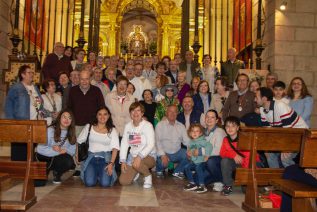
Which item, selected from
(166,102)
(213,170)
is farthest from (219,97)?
(213,170)

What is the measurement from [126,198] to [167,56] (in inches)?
202

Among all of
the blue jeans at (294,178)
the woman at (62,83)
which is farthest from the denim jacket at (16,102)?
the blue jeans at (294,178)

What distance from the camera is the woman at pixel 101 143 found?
556 centimetres

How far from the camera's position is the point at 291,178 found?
131 inches

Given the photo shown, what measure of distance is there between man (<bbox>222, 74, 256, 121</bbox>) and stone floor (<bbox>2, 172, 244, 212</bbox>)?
142cm

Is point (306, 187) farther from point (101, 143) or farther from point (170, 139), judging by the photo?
point (170, 139)

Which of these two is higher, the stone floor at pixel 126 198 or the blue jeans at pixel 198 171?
the blue jeans at pixel 198 171

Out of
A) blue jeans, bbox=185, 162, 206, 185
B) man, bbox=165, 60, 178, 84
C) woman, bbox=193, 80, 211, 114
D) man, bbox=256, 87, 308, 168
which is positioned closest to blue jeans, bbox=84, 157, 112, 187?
blue jeans, bbox=185, 162, 206, 185

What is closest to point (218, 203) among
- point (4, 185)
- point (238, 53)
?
point (4, 185)

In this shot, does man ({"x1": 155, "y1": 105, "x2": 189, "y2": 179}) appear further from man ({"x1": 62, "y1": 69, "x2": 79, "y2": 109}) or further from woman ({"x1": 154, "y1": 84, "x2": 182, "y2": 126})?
man ({"x1": 62, "y1": 69, "x2": 79, "y2": 109})

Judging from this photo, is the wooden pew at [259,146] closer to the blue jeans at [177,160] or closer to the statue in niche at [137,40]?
the blue jeans at [177,160]

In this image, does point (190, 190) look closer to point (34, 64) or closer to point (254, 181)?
point (254, 181)

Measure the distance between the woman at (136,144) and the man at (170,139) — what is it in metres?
0.75

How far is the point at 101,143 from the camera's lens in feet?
18.8
